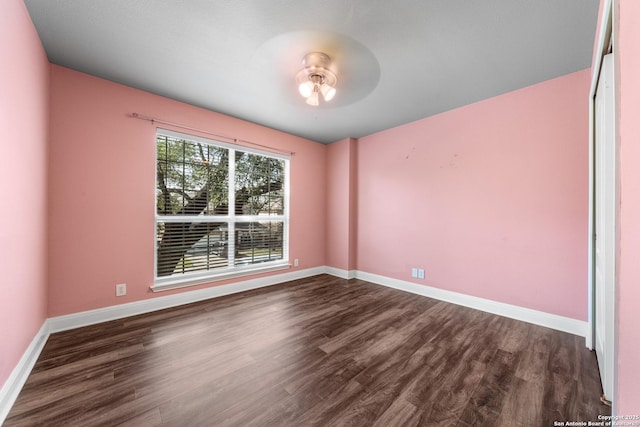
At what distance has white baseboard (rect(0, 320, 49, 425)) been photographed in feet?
4.48

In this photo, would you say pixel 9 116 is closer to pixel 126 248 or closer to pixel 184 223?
pixel 126 248

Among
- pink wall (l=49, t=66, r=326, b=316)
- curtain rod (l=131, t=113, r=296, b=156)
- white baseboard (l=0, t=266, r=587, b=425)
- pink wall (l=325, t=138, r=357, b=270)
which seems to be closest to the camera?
white baseboard (l=0, t=266, r=587, b=425)

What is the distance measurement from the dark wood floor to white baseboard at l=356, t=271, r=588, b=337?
115mm

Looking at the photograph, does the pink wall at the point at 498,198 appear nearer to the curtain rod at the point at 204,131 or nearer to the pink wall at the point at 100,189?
the curtain rod at the point at 204,131

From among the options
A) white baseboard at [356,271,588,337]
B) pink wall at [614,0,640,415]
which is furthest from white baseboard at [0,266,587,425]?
pink wall at [614,0,640,415]

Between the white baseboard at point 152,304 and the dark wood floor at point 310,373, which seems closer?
the dark wood floor at point 310,373

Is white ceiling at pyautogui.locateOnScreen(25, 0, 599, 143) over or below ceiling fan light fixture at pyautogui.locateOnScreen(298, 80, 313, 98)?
over

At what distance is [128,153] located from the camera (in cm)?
268

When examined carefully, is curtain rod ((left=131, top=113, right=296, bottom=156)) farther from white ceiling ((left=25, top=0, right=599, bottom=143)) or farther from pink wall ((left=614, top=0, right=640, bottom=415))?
pink wall ((left=614, top=0, right=640, bottom=415))

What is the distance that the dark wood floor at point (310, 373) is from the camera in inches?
54.1

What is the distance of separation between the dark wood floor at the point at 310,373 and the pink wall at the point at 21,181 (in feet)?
1.36

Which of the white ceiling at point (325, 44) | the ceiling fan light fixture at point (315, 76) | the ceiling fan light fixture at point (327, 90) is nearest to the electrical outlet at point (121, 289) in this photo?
the white ceiling at point (325, 44)

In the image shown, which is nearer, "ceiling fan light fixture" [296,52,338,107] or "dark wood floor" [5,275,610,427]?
"dark wood floor" [5,275,610,427]

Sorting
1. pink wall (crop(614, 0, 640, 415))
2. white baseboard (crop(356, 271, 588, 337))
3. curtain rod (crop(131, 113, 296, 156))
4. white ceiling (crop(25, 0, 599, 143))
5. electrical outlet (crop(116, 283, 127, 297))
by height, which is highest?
Result: white ceiling (crop(25, 0, 599, 143))
